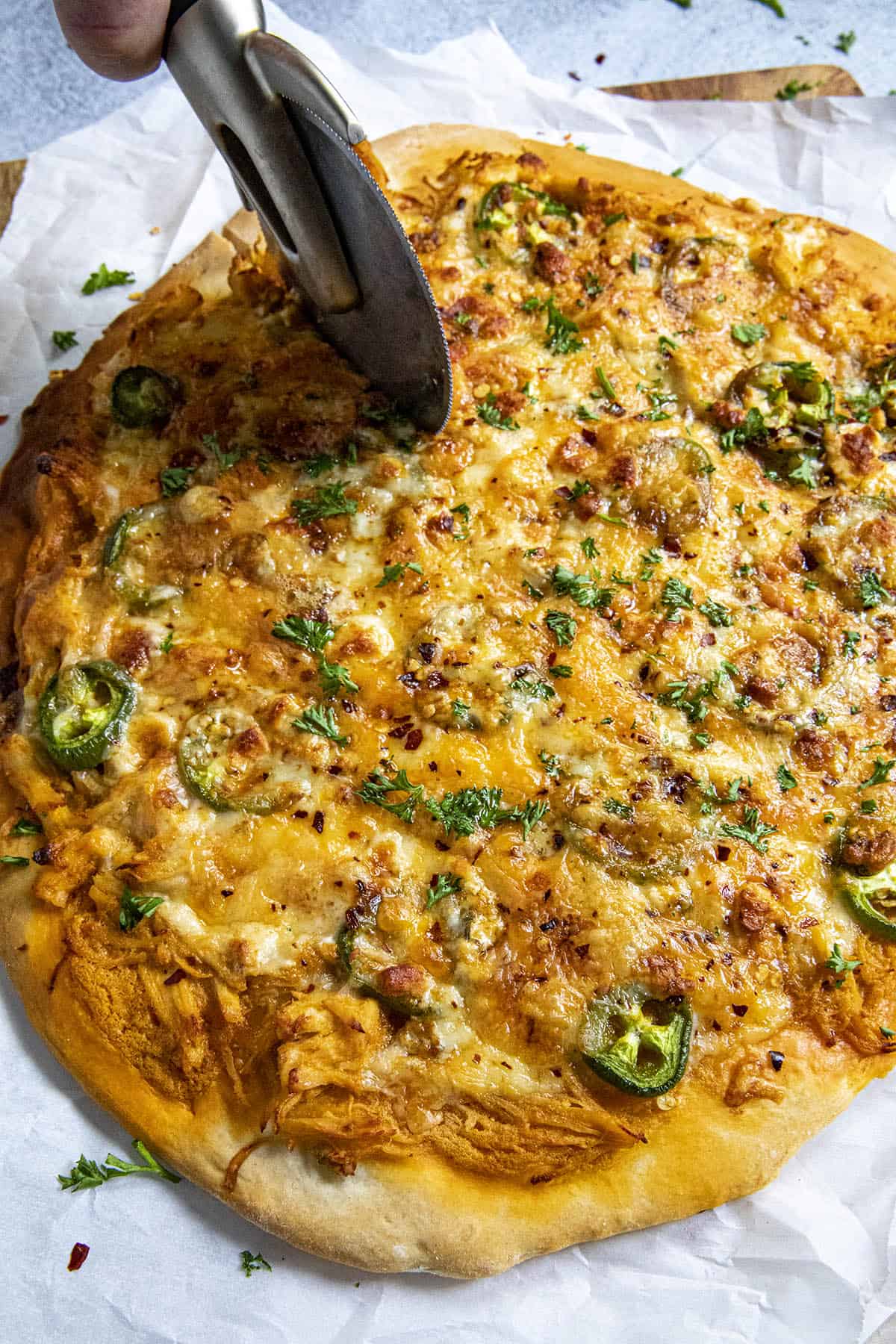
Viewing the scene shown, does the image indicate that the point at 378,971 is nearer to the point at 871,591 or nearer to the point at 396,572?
the point at 396,572

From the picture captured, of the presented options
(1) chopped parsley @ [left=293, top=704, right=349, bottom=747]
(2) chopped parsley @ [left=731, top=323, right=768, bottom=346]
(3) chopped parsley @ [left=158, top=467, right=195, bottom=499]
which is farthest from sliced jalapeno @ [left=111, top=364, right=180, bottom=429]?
(2) chopped parsley @ [left=731, top=323, right=768, bottom=346]

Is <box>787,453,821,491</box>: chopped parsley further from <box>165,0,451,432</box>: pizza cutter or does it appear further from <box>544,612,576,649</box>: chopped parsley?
<box>165,0,451,432</box>: pizza cutter

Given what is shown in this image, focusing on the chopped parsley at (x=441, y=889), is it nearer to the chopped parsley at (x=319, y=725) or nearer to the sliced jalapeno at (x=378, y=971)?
the sliced jalapeno at (x=378, y=971)

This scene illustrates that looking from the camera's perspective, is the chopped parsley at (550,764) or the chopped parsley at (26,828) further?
the chopped parsley at (26,828)

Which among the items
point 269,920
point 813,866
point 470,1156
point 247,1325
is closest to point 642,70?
point 813,866

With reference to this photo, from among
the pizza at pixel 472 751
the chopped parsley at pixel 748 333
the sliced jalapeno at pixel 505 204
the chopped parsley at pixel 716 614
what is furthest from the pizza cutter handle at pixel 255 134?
the chopped parsley at pixel 716 614

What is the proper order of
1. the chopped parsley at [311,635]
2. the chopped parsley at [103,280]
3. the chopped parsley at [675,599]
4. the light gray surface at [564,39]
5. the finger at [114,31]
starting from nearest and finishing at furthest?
1. the finger at [114,31]
2. the chopped parsley at [311,635]
3. the chopped parsley at [675,599]
4. the chopped parsley at [103,280]
5. the light gray surface at [564,39]

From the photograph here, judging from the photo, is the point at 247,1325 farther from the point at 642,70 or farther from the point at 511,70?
the point at 642,70
